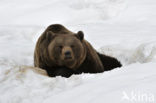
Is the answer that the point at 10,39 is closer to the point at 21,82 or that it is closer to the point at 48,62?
the point at 48,62

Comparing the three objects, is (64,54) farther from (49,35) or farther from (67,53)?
(49,35)

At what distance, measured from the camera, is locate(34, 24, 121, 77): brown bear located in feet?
22.6

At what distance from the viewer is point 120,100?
147 inches

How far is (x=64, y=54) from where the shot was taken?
6.64m

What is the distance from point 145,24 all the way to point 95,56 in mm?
2977

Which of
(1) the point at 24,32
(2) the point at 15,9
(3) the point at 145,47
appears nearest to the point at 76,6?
(2) the point at 15,9

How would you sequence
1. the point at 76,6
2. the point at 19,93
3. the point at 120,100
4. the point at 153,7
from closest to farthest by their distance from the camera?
the point at 120,100, the point at 19,93, the point at 153,7, the point at 76,6

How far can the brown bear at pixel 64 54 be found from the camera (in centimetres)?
689

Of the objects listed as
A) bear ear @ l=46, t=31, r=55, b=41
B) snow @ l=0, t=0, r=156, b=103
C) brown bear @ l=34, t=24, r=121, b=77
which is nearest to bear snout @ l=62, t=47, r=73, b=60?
brown bear @ l=34, t=24, r=121, b=77

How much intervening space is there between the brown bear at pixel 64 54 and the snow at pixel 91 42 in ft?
2.07

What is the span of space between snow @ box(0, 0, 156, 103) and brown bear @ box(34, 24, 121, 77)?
63cm

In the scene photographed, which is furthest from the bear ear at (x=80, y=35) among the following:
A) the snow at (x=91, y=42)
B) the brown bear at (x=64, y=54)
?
the snow at (x=91, y=42)

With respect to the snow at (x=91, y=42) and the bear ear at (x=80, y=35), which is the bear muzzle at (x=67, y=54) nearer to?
the bear ear at (x=80, y=35)

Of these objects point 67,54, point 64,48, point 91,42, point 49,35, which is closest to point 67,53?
point 67,54
